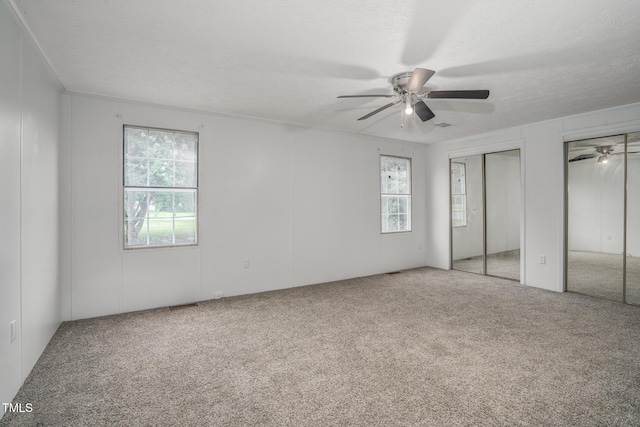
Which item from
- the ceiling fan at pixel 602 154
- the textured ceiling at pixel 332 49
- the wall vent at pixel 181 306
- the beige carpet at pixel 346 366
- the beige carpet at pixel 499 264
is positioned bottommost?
the beige carpet at pixel 346 366

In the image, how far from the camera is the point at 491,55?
2611 mm

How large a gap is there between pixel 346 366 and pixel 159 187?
303 cm

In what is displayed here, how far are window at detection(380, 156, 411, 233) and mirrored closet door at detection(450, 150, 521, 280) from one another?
84cm

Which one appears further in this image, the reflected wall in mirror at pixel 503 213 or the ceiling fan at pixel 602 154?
the reflected wall in mirror at pixel 503 213

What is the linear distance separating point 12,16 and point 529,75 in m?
4.16

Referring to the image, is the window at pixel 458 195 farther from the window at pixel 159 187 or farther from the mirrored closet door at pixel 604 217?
the window at pixel 159 187

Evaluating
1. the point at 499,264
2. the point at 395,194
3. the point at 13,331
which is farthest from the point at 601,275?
the point at 13,331

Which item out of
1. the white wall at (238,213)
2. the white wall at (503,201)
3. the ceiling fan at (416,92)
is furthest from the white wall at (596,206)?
the ceiling fan at (416,92)

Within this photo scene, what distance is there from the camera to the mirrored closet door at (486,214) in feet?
17.1

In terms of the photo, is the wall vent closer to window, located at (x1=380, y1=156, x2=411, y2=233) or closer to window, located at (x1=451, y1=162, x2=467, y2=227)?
window, located at (x1=380, y1=156, x2=411, y2=233)

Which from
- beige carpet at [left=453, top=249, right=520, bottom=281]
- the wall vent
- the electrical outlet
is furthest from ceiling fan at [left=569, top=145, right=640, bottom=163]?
the electrical outlet

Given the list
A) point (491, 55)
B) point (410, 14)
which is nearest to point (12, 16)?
point (410, 14)

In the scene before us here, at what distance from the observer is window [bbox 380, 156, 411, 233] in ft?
19.6

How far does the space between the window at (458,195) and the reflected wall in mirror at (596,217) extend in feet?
5.31
